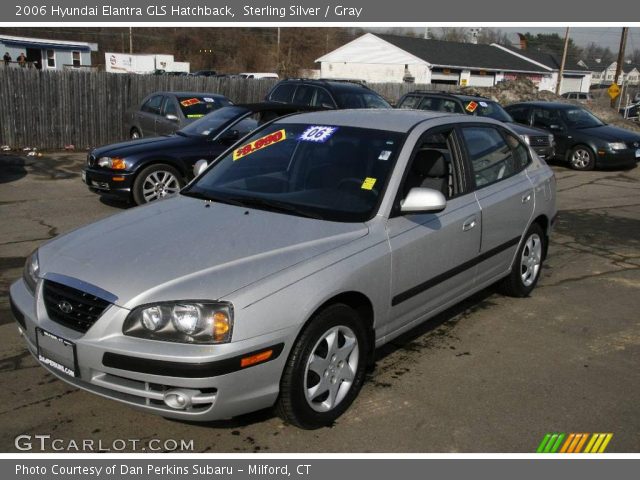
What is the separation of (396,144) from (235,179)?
117cm

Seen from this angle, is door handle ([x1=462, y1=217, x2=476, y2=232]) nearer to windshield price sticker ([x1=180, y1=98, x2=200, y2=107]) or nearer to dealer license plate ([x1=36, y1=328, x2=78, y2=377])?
dealer license plate ([x1=36, y1=328, x2=78, y2=377])

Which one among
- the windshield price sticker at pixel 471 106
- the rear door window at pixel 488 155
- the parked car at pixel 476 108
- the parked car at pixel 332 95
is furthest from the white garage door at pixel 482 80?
the rear door window at pixel 488 155

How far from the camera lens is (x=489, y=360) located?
447 cm

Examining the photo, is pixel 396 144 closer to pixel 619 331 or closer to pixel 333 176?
pixel 333 176

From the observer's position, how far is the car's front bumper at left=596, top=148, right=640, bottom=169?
→ 14750 millimetres

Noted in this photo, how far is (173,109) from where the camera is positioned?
12.5 m

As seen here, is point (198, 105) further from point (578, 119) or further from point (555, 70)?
point (555, 70)

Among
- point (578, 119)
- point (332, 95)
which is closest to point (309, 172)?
point (332, 95)

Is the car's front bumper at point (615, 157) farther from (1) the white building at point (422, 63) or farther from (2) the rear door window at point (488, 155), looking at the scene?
(1) the white building at point (422, 63)

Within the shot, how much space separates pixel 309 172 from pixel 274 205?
42 centimetres

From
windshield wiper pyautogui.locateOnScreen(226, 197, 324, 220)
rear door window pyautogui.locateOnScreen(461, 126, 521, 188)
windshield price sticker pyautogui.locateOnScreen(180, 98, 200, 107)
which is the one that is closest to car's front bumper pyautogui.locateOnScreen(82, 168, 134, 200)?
windshield price sticker pyautogui.locateOnScreen(180, 98, 200, 107)

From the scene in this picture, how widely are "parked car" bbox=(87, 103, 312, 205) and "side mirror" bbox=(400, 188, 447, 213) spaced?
551 cm

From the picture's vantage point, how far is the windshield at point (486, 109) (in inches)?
560

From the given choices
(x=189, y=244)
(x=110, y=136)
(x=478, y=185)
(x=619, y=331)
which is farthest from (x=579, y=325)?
(x=110, y=136)
